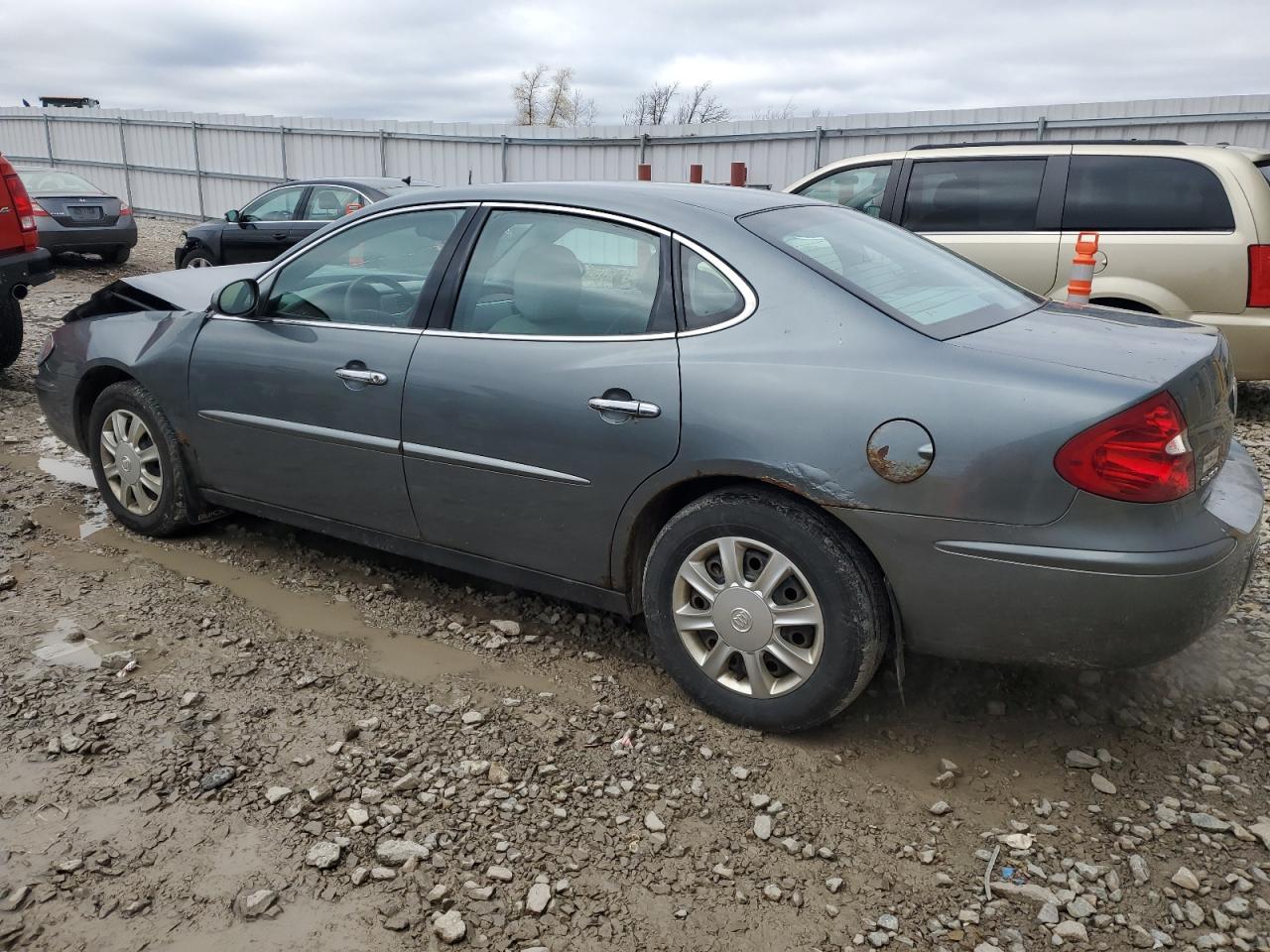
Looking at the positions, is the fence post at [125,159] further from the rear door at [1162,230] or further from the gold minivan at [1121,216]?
the rear door at [1162,230]

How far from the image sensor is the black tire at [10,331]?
757cm

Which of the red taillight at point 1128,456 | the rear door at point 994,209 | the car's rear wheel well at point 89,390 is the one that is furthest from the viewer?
the rear door at point 994,209

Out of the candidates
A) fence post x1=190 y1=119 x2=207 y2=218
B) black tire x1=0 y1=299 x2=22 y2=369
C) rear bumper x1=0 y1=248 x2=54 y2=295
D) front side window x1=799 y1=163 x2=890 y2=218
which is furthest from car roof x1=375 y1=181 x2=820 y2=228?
fence post x1=190 y1=119 x2=207 y2=218

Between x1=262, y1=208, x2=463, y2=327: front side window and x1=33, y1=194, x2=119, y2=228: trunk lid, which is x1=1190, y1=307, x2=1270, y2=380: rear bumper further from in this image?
x1=33, y1=194, x2=119, y2=228: trunk lid

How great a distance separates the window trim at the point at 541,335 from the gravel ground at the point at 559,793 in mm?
1127

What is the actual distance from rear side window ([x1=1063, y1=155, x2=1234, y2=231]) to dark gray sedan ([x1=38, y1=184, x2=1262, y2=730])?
3602 mm

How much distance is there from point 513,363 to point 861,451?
122 centimetres

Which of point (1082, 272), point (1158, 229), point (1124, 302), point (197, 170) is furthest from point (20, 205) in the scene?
point (197, 170)

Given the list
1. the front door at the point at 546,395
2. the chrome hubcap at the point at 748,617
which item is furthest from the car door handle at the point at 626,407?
the chrome hubcap at the point at 748,617

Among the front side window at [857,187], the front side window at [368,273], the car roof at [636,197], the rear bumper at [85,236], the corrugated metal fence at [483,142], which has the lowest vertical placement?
the rear bumper at [85,236]

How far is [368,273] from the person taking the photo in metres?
3.90

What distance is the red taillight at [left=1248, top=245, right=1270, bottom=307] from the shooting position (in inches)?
242

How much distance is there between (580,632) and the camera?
12.5 feet

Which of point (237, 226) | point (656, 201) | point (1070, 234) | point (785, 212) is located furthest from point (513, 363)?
point (237, 226)
